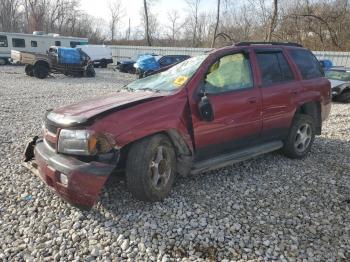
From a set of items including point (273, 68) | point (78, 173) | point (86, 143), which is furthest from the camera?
point (273, 68)

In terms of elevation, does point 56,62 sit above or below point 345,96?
above

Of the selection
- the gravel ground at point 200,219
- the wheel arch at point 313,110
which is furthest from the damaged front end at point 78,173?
the wheel arch at point 313,110

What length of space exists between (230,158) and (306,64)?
8.02 ft

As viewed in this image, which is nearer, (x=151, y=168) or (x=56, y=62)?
(x=151, y=168)

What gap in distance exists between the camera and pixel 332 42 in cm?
2906

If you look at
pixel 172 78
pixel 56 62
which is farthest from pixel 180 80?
pixel 56 62

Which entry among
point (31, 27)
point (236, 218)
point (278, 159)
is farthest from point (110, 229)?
point (31, 27)

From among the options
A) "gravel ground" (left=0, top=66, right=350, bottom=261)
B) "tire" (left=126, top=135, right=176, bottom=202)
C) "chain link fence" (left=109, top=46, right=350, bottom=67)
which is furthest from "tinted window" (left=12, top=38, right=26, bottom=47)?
"tire" (left=126, top=135, right=176, bottom=202)

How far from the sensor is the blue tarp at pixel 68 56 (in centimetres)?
2033

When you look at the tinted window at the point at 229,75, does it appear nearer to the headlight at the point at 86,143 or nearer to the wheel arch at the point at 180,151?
the wheel arch at the point at 180,151

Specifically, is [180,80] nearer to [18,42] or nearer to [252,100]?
[252,100]

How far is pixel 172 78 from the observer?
434 cm

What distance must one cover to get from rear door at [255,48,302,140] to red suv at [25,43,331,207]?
2 centimetres

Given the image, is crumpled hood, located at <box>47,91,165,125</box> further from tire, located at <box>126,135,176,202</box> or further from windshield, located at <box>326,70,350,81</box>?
windshield, located at <box>326,70,350,81</box>
